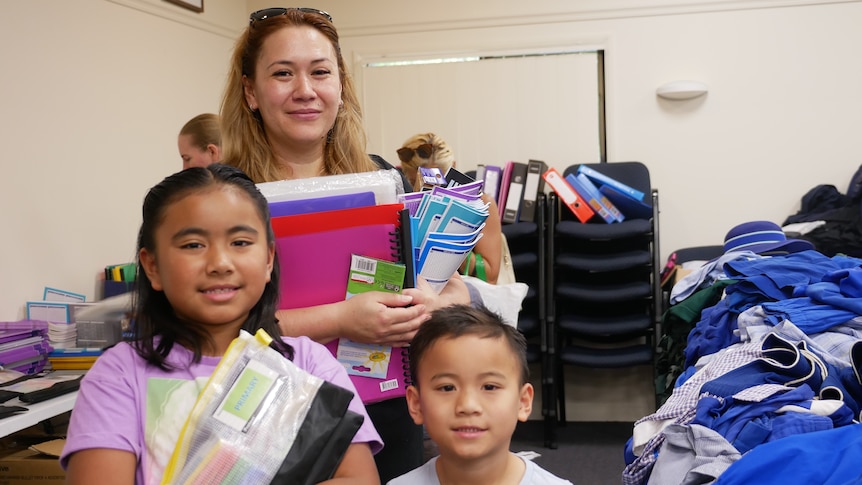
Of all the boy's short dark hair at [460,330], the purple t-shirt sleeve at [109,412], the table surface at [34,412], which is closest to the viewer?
the purple t-shirt sleeve at [109,412]

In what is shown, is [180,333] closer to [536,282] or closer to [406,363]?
[406,363]

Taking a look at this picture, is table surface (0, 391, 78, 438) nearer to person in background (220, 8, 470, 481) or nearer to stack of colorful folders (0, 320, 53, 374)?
stack of colorful folders (0, 320, 53, 374)

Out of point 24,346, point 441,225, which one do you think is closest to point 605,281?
point 24,346

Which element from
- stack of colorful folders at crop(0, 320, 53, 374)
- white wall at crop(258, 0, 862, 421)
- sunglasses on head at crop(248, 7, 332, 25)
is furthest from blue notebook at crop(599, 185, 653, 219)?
sunglasses on head at crop(248, 7, 332, 25)

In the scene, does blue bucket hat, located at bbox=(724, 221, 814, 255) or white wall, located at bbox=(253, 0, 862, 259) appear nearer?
blue bucket hat, located at bbox=(724, 221, 814, 255)

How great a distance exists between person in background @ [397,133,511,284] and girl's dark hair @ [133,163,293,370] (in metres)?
2.24

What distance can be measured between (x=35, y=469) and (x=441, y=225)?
5.96 feet

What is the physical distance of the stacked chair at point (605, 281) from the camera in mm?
4230

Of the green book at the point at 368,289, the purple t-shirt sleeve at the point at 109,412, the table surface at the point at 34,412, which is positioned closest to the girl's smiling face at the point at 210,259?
the purple t-shirt sleeve at the point at 109,412

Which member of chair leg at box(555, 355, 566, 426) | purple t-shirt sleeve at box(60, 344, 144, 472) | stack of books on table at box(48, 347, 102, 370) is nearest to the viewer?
purple t-shirt sleeve at box(60, 344, 144, 472)

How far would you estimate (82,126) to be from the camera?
11.0ft

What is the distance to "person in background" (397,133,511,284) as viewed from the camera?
3.48 meters

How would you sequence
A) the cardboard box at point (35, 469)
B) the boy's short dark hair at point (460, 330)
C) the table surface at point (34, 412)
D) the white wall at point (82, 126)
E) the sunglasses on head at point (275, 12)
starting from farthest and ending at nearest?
the white wall at point (82, 126)
the cardboard box at point (35, 469)
the table surface at point (34, 412)
the sunglasses on head at point (275, 12)
the boy's short dark hair at point (460, 330)

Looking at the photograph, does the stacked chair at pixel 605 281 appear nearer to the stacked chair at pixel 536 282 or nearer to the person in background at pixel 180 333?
the stacked chair at pixel 536 282
